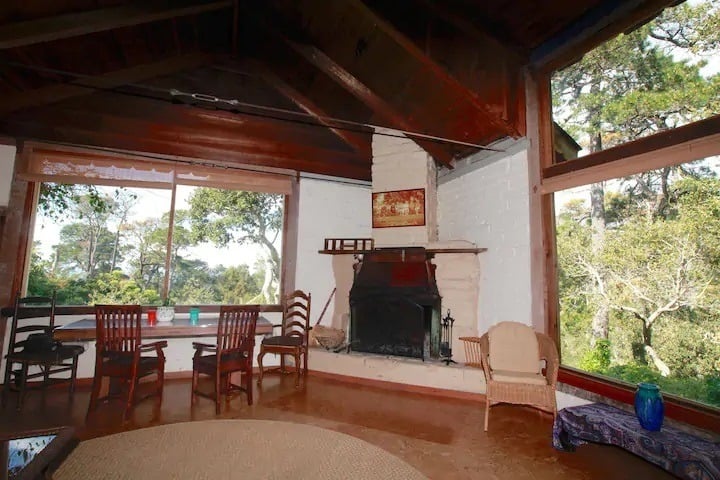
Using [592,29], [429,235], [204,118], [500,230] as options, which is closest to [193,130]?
[204,118]

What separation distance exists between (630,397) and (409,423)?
5.56 feet

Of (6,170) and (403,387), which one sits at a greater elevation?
(6,170)

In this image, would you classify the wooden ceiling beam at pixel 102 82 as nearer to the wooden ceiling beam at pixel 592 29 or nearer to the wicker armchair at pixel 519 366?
the wooden ceiling beam at pixel 592 29

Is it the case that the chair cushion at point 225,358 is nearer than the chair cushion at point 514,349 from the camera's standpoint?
No

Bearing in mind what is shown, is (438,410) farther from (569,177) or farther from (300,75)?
(300,75)

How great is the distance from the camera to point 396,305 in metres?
4.28

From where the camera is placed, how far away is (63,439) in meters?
1.65

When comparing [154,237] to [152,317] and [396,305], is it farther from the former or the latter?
[396,305]

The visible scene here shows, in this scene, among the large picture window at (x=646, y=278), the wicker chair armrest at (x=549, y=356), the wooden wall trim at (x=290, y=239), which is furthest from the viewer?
the wooden wall trim at (x=290, y=239)

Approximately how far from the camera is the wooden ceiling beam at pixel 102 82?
12.5 feet

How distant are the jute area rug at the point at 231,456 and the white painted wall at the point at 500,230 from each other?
2.03 meters

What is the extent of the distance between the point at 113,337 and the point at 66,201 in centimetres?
225

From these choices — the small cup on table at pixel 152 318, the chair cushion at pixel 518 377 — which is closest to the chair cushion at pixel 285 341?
the small cup on table at pixel 152 318

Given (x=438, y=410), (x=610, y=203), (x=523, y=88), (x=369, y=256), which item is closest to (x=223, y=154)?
(x=369, y=256)
